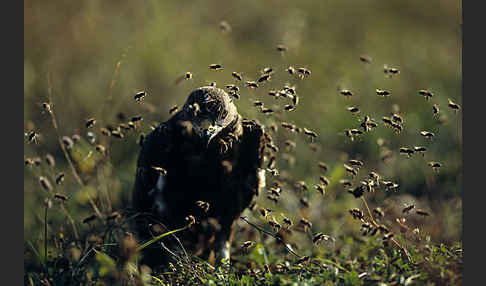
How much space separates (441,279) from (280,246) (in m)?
1.64

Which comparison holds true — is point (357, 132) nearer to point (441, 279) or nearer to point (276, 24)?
point (441, 279)

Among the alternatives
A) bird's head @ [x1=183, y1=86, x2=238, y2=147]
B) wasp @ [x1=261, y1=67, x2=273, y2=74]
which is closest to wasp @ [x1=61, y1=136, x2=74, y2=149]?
bird's head @ [x1=183, y1=86, x2=238, y2=147]

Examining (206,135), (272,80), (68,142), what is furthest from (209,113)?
(272,80)

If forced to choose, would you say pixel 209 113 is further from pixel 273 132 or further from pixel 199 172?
pixel 273 132

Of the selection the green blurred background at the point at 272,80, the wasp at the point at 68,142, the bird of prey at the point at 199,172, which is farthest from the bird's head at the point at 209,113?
the wasp at the point at 68,142

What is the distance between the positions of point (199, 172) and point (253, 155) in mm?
395

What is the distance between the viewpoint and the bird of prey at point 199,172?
11.4 ft

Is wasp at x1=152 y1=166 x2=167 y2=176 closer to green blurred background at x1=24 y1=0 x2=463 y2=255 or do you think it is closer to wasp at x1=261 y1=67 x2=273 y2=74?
wasp at x1=261 y1=67 x2=273 y2=74

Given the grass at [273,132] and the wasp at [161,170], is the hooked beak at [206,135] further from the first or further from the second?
the grass at [273,132]

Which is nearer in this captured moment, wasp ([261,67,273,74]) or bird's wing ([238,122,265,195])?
wasp ([261,67,273,74])

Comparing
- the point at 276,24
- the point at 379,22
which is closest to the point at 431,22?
the point at 379,22

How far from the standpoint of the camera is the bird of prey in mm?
3471

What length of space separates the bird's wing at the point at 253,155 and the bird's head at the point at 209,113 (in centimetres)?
28

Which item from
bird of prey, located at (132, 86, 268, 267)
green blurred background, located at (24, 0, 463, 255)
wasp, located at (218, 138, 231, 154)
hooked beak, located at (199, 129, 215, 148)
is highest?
hooked beak, located at (199, 129, 215, 148)
